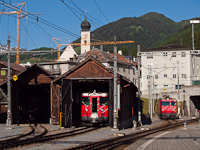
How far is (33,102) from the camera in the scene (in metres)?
39.4

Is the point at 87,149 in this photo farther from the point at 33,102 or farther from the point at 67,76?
the point at 33,102

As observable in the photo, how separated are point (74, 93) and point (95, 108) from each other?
5753 mm

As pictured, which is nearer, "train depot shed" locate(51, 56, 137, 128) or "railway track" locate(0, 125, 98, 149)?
"railway track" locate(0, 125, 98, 149)

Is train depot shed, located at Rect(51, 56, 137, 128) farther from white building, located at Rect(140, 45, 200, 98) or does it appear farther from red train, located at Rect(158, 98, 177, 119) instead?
white building, located at Rect(140, 45, 200, 98)

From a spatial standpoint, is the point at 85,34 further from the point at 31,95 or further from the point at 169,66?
the point at 31,95

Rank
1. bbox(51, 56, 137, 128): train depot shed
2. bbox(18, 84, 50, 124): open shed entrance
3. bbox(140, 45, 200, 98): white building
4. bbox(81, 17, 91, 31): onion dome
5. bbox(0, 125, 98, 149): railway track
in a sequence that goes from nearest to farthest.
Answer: bbox(0, 125, 98, 149): railway track < bbox(51, 56, 137, 128): train depot shed < bbox(18, 84, 50, 124): open shed entrance < bbox(140, 45, 200, 98): white building < bbox(81, 17, 91, 31): onion dome

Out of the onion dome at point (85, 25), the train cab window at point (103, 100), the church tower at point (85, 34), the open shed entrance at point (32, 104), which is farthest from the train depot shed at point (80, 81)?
the onion dome at point (85, 25)

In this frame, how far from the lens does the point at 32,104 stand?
3928 cm

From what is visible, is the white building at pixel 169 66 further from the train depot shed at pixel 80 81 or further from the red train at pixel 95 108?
the red train at pixel 95 108

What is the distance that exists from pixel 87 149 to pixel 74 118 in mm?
21769

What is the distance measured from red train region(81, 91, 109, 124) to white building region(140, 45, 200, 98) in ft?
165

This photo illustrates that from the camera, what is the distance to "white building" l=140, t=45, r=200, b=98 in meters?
80.1

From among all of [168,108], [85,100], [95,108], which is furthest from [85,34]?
[95,108]

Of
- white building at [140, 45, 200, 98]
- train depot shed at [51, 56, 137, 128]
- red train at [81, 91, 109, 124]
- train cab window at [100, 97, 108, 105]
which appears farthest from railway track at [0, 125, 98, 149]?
white building at [140, 45, 200, 98]
